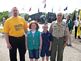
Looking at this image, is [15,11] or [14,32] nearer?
[15,11]

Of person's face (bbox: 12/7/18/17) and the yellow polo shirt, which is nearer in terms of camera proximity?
person's face (bbox: 12/7/18/17)

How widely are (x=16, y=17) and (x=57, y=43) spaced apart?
145 centimetres

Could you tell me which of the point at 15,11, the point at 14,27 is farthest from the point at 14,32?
the point at 15,11

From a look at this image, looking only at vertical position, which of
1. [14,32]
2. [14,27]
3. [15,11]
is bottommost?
[14,32]

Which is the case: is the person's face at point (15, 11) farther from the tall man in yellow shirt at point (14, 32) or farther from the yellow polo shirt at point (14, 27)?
the yellow polo shirt at point (14, 27)

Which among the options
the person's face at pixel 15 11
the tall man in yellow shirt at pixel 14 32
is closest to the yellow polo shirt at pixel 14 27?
the tall man in yellow shirt at pixel 14 32

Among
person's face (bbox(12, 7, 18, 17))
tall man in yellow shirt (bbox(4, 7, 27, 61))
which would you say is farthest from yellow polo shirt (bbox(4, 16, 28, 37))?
person's face (bbox(12, 7, 18, 17))

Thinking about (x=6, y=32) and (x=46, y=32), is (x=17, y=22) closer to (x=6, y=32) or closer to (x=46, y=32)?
(x=6, y=32)

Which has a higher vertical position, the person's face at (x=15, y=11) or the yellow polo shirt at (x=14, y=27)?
the person's face at (x=15, y=11)

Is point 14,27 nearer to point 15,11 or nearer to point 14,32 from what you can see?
point 14,32

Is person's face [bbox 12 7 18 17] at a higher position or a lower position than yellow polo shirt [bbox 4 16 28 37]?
higher

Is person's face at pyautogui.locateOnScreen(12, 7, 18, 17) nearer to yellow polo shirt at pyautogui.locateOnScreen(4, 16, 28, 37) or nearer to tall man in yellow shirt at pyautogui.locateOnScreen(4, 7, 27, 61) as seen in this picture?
tall man in yellow shirt at pyautogui.locateOnScreen(4, 7, 27, 61)

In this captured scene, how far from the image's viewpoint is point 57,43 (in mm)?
8453

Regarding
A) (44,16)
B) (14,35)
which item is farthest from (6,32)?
(44,16)
